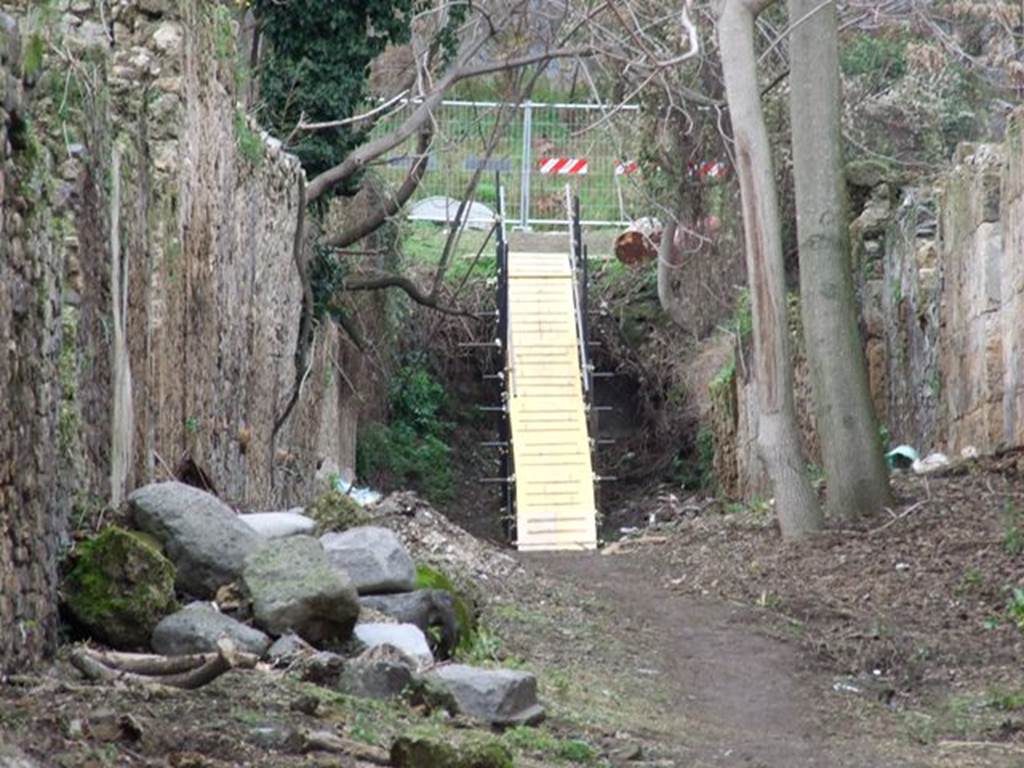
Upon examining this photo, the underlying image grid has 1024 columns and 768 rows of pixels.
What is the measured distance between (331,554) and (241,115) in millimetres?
5610

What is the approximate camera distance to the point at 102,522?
9.56 meters

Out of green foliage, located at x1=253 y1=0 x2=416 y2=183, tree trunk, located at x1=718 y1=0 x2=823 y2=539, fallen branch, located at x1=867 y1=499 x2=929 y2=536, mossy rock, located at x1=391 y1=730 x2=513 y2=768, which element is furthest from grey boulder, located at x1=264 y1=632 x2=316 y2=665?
green foliage, located at x1=253 y1=0 x2=416 y2=183

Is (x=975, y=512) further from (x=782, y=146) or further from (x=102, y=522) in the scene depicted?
(x=782, y=146)

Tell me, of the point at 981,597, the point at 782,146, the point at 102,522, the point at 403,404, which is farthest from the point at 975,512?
the point at 403,404

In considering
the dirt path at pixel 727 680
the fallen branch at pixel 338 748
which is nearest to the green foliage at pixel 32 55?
the fallen branch at pixel 338 748

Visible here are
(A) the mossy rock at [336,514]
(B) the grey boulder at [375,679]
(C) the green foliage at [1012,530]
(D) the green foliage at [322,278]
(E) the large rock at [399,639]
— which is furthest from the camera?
(D) the green foliage at [322,278]

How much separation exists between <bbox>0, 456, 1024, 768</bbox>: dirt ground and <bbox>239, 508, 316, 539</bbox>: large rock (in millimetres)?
1202

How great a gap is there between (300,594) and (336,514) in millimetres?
2787

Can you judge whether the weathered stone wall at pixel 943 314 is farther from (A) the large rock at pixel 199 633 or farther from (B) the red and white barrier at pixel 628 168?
(A) the large rock at pixel 199 633

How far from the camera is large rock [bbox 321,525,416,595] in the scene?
33.4ft

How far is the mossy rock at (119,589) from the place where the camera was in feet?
27.7

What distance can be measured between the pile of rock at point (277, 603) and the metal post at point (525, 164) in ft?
79.0

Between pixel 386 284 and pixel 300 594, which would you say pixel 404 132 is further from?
pixel 300 594

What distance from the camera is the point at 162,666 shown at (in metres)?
7.84
